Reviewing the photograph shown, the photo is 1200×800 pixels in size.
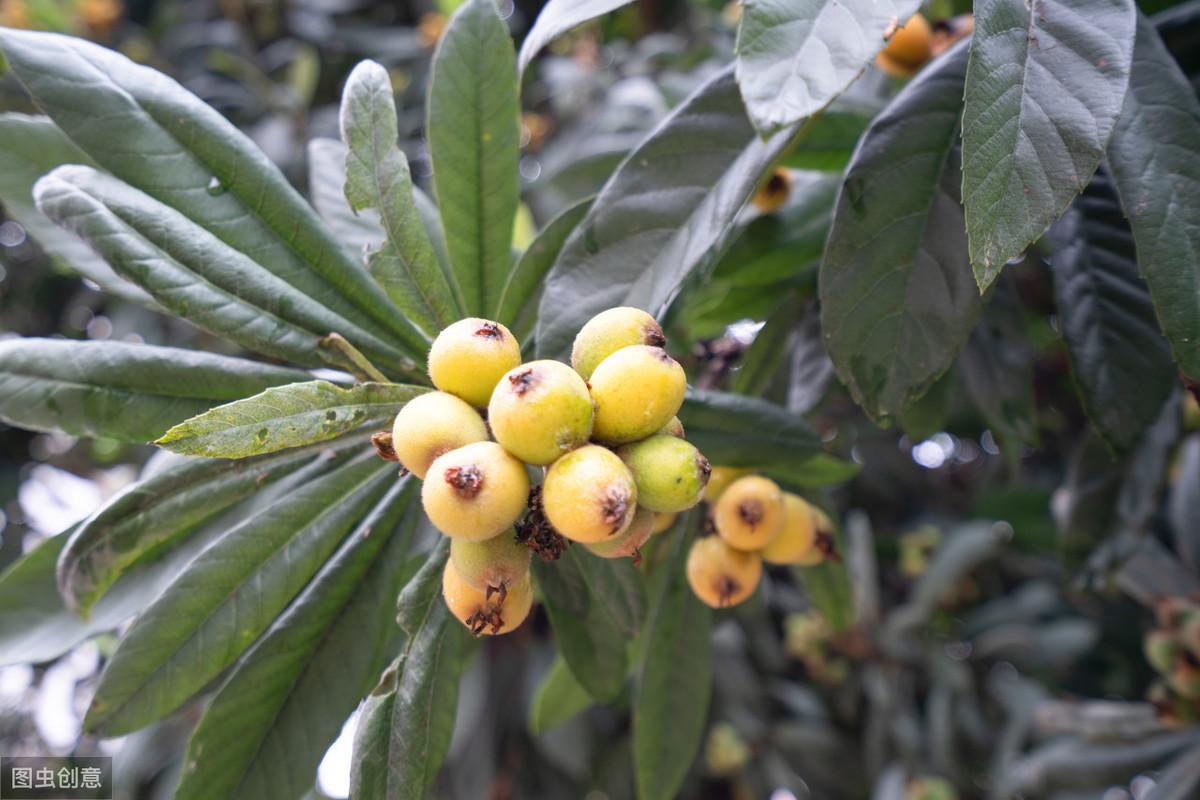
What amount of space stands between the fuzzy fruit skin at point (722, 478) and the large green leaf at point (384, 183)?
381mm

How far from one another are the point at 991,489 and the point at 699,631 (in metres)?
1.67

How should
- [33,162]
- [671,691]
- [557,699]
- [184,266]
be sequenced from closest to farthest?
[184,266]
[33,162]
[671,691]
[557,699]

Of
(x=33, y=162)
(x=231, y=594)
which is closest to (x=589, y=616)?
(x=231, y=594)

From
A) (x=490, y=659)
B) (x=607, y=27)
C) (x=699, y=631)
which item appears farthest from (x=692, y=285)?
(x=607, y=27)

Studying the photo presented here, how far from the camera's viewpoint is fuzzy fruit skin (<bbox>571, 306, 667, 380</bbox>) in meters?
0.68

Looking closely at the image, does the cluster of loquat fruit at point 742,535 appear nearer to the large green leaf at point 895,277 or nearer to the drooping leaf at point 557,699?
the large green leaf at point 895,277

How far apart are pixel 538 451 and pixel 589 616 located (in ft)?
1.32

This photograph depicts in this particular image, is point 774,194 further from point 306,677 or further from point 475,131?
point 306,677

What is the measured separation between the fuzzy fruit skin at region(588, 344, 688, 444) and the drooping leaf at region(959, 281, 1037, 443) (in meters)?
0.74

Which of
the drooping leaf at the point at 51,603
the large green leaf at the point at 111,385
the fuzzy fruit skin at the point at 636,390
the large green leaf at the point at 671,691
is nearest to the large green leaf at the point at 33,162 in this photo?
the large green leaf at the point at 111,385

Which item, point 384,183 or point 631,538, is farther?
point 384,183

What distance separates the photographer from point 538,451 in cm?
63

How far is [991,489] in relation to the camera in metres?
2.51

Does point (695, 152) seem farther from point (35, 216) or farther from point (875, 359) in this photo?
point (35, 216)
